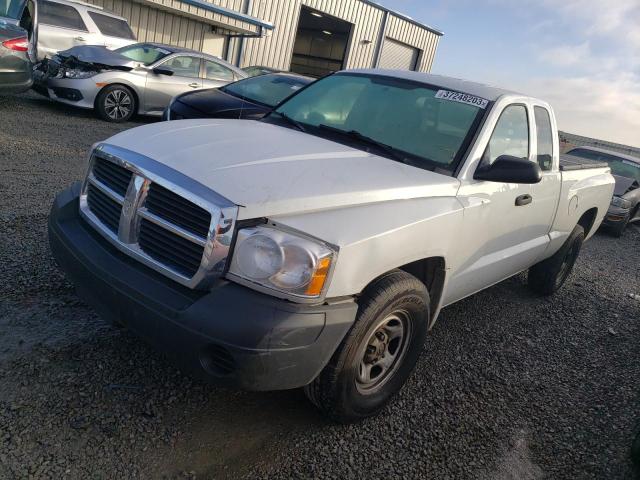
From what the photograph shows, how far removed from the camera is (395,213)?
97.3 inches

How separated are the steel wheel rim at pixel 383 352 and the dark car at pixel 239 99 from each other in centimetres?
490

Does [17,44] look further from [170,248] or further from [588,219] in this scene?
[588,219]

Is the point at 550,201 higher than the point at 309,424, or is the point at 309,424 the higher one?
the point at 550,201

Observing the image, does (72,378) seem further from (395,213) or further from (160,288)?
(395,213)

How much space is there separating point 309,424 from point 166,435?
27.5 inches

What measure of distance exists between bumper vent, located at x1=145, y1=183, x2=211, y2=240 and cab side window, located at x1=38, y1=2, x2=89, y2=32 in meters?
10.6

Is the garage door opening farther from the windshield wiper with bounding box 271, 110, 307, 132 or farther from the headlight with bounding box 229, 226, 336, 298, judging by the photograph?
the headlight with bounding box 229, 226, 336, 298

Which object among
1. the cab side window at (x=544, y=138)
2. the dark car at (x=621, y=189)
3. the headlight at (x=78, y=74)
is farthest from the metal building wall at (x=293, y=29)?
the cab side window at (x=544, y=138)

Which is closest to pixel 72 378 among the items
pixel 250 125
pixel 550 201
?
pixel 250 125

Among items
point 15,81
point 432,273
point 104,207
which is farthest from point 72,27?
point 432,273

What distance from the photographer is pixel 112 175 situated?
2.59 m

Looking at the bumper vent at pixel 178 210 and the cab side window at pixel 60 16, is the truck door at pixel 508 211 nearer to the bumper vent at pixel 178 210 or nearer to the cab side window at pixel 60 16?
the bumper vent at pixel 178 210

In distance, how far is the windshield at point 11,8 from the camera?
10375 mm

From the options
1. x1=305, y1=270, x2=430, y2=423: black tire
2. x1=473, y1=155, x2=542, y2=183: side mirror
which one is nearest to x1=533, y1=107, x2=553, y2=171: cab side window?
x1=473, y1=155, x2=542, y2=183: side mirror
